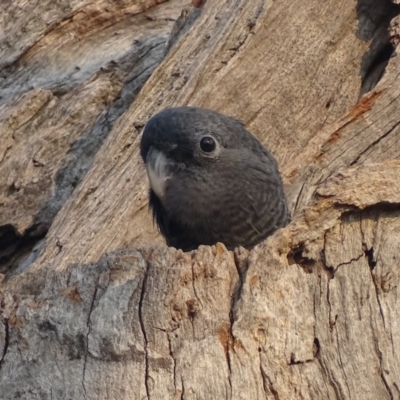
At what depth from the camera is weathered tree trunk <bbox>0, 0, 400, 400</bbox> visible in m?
3.45

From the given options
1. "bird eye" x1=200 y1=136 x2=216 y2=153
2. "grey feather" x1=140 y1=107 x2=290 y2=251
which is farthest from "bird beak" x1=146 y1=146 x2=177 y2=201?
"bird eye" x1=200 y1=136 x2=216 y2=153

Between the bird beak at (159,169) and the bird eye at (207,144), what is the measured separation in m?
0.18

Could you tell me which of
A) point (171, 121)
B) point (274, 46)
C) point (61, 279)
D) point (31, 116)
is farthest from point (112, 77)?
point (61, 279)

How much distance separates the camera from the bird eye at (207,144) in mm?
4793

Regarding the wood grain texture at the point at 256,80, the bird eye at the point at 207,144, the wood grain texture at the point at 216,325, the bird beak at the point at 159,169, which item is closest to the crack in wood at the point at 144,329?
the wood grain texture at the point at 216,325

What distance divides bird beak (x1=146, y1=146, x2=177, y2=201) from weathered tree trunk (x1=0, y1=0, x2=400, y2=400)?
419 mm

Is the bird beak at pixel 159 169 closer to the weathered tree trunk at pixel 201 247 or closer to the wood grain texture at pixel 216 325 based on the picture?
the weathered tree trunk at pixel 201 247

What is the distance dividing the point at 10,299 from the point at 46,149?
2492 mm

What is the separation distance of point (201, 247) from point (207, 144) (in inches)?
54.7

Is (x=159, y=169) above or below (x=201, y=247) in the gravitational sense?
below

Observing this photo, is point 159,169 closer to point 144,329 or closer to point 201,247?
point 201,247

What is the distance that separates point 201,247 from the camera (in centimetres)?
351

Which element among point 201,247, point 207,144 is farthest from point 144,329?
point 207,144

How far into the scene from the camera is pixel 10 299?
3.64m
